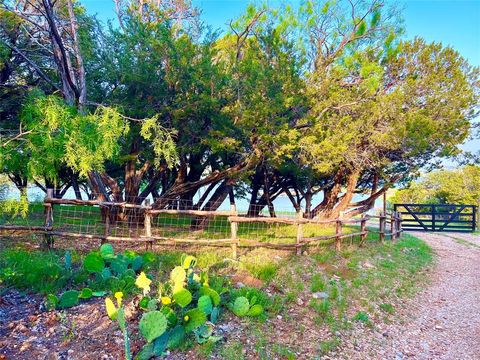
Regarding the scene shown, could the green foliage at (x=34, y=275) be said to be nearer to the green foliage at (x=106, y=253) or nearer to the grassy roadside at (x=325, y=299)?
the green foliage at (x=106, y=253)

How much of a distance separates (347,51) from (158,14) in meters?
5.59

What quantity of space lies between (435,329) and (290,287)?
6.64 ft

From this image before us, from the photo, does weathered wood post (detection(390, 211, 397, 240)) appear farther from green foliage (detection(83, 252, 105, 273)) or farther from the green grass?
the green grass

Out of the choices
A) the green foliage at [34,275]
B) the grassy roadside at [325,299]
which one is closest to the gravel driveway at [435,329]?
the grassy roadside at [325,299]

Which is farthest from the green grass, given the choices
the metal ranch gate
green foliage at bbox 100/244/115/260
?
the metal ranch gate

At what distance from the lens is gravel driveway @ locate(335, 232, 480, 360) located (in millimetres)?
3844

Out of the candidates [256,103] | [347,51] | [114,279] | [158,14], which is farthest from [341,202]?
[114,279]

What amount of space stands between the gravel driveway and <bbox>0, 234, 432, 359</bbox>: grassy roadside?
0.22 meters

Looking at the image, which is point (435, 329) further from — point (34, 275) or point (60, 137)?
point (60, 137)

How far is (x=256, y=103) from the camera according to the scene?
25.1 ft

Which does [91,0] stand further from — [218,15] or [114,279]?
[114,279]

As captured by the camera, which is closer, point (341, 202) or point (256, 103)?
point (256, 103)

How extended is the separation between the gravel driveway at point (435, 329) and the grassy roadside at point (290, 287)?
0.22m

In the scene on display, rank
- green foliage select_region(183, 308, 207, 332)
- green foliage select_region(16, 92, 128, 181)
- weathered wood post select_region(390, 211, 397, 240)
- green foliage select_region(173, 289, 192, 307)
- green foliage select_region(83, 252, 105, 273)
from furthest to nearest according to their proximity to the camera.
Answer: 1. weathered wood post select_region(390, 211, 397, 240)
2. green foliage select_region(83, 252, 105, 273)
3. green foliage select_region(16, 92, 128, 181)
4. green foliage select_region(173, 289, 192, 307)
5. green foliage select_region(183, 308, 207, 332)
